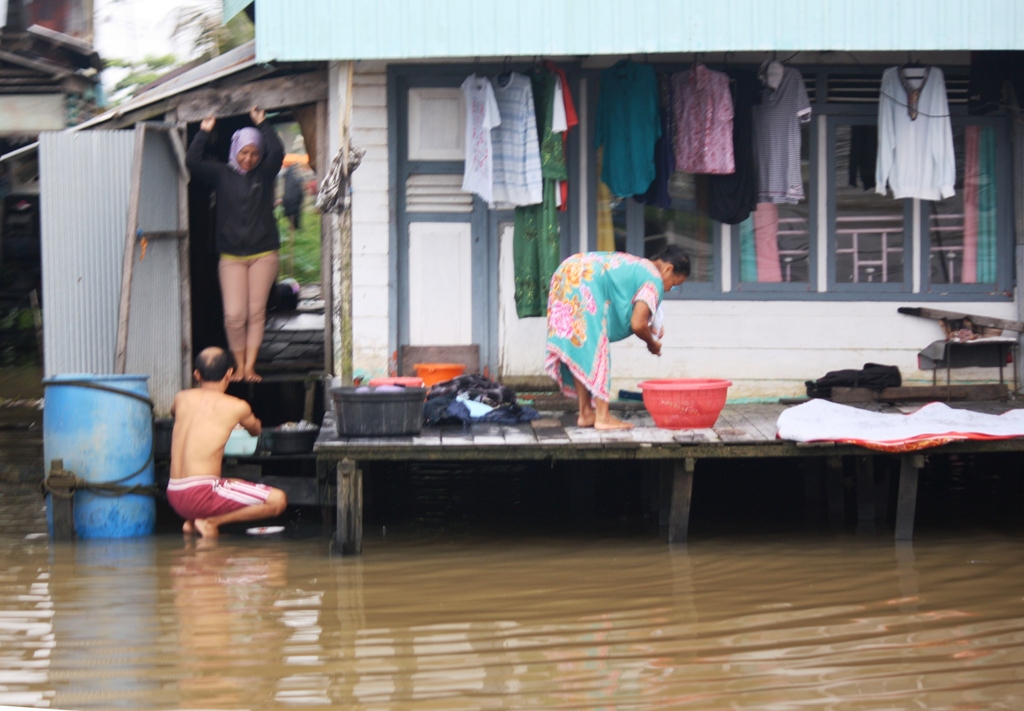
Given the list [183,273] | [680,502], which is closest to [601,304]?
[680,502]

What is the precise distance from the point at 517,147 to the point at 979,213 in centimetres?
369

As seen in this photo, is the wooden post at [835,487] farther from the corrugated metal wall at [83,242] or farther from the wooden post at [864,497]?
the corrugated metal wall at [83,242]

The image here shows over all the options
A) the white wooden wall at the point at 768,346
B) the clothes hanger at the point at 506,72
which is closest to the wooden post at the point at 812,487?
the white wooden wall at the point at 768,346

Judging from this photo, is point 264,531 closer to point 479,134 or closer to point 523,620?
point 523,620

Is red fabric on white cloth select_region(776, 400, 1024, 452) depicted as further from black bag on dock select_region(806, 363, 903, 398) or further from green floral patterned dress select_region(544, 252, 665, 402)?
green floral patterned dress select_region(544, 252, 665, 402)

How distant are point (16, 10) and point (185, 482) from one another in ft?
27.4

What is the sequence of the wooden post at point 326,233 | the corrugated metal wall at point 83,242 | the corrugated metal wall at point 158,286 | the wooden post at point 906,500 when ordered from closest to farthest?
the wooden post at point 906,500, the corrugated metal wall at point 83,242, the corrugated metal wall at point 158,286, the wooden post at point 326,233

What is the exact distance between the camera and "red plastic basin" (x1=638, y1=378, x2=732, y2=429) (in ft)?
24.5

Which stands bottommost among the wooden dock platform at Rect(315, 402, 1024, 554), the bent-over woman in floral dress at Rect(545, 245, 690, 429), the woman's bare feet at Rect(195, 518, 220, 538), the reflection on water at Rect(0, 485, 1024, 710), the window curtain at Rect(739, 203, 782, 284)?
the reflection on water at Rect(0, 485, 1024, 710)

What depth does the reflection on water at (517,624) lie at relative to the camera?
4.74 m

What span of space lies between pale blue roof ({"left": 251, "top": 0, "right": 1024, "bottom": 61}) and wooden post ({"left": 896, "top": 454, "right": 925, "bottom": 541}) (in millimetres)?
2788

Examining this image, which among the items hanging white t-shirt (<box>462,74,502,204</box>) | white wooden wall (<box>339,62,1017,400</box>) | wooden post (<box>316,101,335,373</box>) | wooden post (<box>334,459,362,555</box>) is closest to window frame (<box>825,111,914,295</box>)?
white wooden wall (<box>339,62,1017,400</box>)

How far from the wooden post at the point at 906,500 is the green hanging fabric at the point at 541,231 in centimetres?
282

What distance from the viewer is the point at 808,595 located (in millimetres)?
6176
